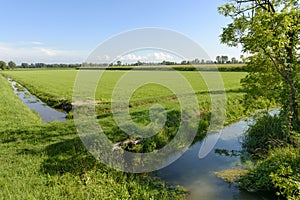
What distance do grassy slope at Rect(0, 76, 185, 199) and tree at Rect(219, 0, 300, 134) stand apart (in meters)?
5.63

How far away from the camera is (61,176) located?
6805mm

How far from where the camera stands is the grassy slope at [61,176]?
19.8 feet

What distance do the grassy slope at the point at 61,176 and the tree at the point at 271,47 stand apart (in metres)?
5.63

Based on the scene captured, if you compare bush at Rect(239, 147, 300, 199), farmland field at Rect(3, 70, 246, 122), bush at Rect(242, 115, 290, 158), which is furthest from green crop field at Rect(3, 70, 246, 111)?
bush at Rect(239, 147, 300, 199)

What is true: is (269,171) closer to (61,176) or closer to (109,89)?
(61,176)

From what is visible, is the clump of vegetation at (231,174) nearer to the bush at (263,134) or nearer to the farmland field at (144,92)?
the bush at (263,134)

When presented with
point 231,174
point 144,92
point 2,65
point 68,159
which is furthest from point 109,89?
point 2,65

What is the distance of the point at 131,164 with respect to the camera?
8648 millimetres

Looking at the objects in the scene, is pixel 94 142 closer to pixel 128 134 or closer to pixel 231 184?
pixel 128 134

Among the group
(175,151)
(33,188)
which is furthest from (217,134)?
(33,188)

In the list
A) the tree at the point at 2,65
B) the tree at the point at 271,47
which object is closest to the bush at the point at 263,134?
the tree at the point at 271,47

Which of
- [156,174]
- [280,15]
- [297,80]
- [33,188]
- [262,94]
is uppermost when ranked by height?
[280,15]

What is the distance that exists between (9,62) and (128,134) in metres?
161

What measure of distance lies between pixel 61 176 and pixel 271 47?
27.1 ft
